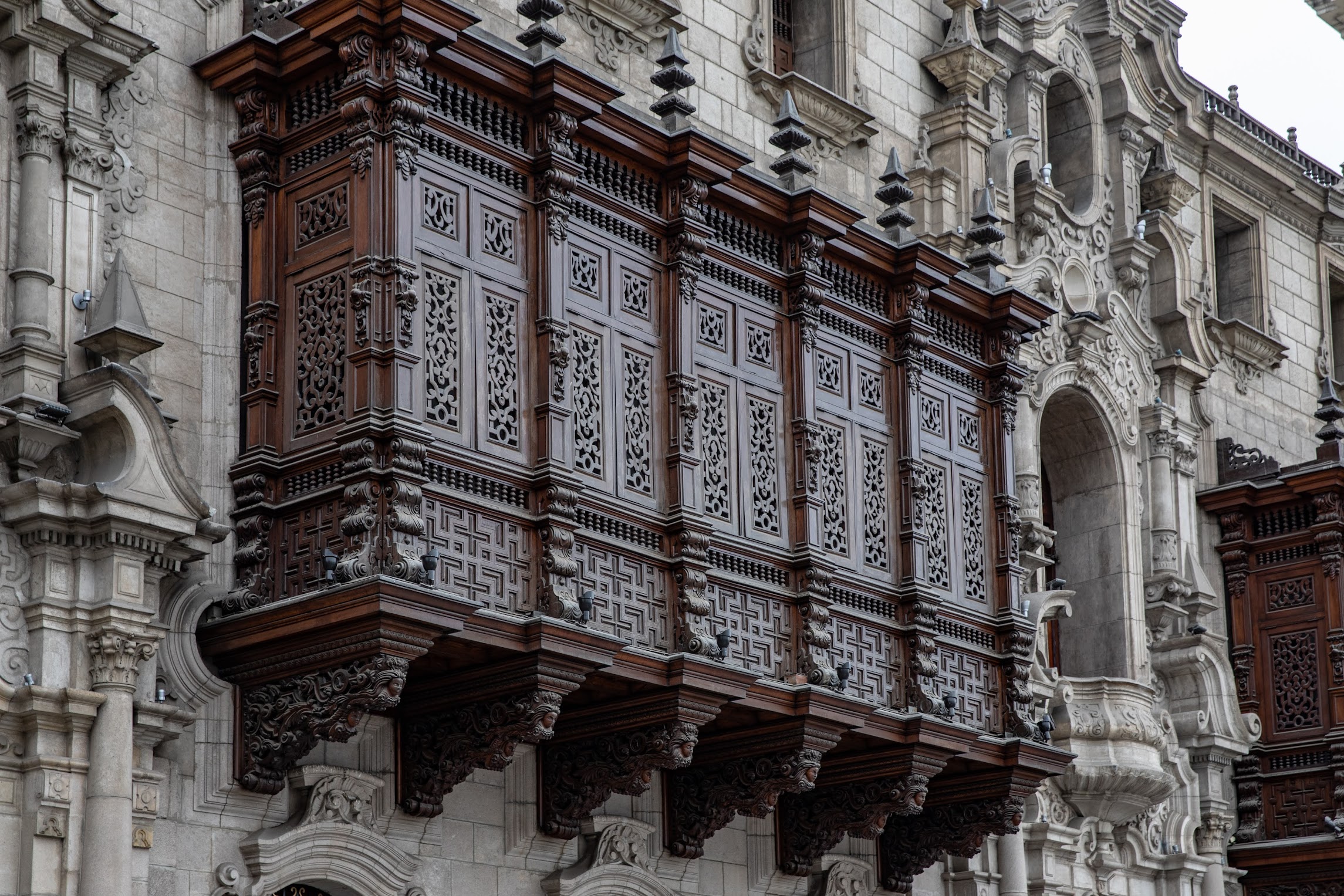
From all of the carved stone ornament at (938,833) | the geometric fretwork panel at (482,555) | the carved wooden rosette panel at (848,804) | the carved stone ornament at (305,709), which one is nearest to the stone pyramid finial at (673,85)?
the geometric fretwork panel at (482,555)

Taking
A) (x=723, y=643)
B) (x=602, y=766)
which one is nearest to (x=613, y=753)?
(x=602, y=766)

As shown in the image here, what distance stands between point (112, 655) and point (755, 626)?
15.6ft

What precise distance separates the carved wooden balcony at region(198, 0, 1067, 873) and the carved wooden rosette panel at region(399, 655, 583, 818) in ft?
0.07

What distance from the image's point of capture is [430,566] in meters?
13.4

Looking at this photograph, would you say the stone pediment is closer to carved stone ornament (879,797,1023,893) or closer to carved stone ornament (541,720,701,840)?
carved stone ornament (879,797,1023,893)

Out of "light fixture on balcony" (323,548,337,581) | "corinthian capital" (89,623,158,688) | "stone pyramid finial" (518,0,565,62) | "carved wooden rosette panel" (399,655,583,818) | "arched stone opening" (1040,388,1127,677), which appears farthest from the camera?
"arched stone opening" (1040,388,1127,677)

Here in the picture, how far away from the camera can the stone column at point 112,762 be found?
42.1 feet

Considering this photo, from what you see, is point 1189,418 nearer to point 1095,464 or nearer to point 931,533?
point 1095,464

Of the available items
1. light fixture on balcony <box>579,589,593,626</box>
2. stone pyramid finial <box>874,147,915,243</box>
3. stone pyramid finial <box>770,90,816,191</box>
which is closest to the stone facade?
stone pyramid finial <box>874,147,915,243</box>

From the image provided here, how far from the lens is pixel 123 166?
14.4 metres

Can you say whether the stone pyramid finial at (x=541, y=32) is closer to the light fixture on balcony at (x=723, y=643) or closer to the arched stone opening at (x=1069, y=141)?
the light fixture on balcony at (x=723, y=643)

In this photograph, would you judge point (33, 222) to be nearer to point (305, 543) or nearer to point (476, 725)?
point (305, 543)

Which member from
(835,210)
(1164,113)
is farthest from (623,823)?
(1164,113)

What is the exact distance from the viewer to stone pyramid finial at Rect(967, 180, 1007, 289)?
755 inches
